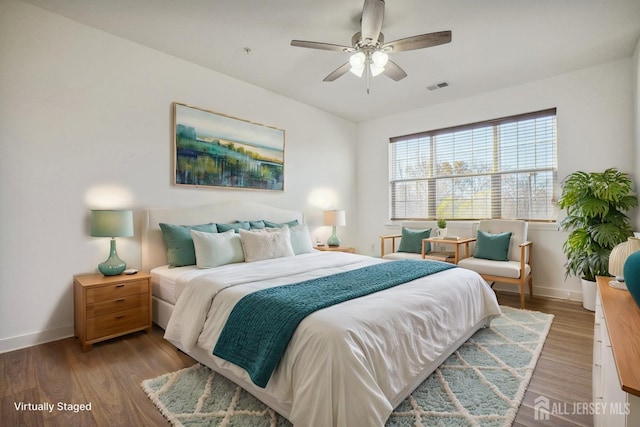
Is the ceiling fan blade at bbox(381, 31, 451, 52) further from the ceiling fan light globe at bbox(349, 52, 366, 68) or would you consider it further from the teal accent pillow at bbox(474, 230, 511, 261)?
the teal accent pillow at bbox(474, 230, 511, 261)

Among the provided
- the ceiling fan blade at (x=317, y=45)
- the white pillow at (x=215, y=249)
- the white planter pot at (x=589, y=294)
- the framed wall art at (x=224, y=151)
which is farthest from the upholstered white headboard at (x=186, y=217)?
the white planter pot at (x=589, y=294)

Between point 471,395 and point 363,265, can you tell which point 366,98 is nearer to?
point 363,265

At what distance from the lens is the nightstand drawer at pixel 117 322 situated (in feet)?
8.20

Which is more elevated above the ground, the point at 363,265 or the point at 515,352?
the point at 363,265

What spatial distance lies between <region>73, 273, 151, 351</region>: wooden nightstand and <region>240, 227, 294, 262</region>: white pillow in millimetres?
941

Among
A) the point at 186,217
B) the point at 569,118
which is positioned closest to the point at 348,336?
the point at 186,217

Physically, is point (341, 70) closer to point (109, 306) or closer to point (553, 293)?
point (109, 306)

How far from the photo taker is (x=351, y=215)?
228 inches

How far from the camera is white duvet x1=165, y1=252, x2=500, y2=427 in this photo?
1368mm

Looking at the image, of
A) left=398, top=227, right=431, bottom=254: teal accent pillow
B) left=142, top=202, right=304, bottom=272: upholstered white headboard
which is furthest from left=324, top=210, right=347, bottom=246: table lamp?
left=398, top=227, right=431, bottom=254: teal accent pillow

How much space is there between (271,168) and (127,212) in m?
1.99

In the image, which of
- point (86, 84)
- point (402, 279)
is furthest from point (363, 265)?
point (86, 84)

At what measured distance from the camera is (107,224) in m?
2.67

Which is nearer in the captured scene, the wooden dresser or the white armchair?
the wooden dresser
